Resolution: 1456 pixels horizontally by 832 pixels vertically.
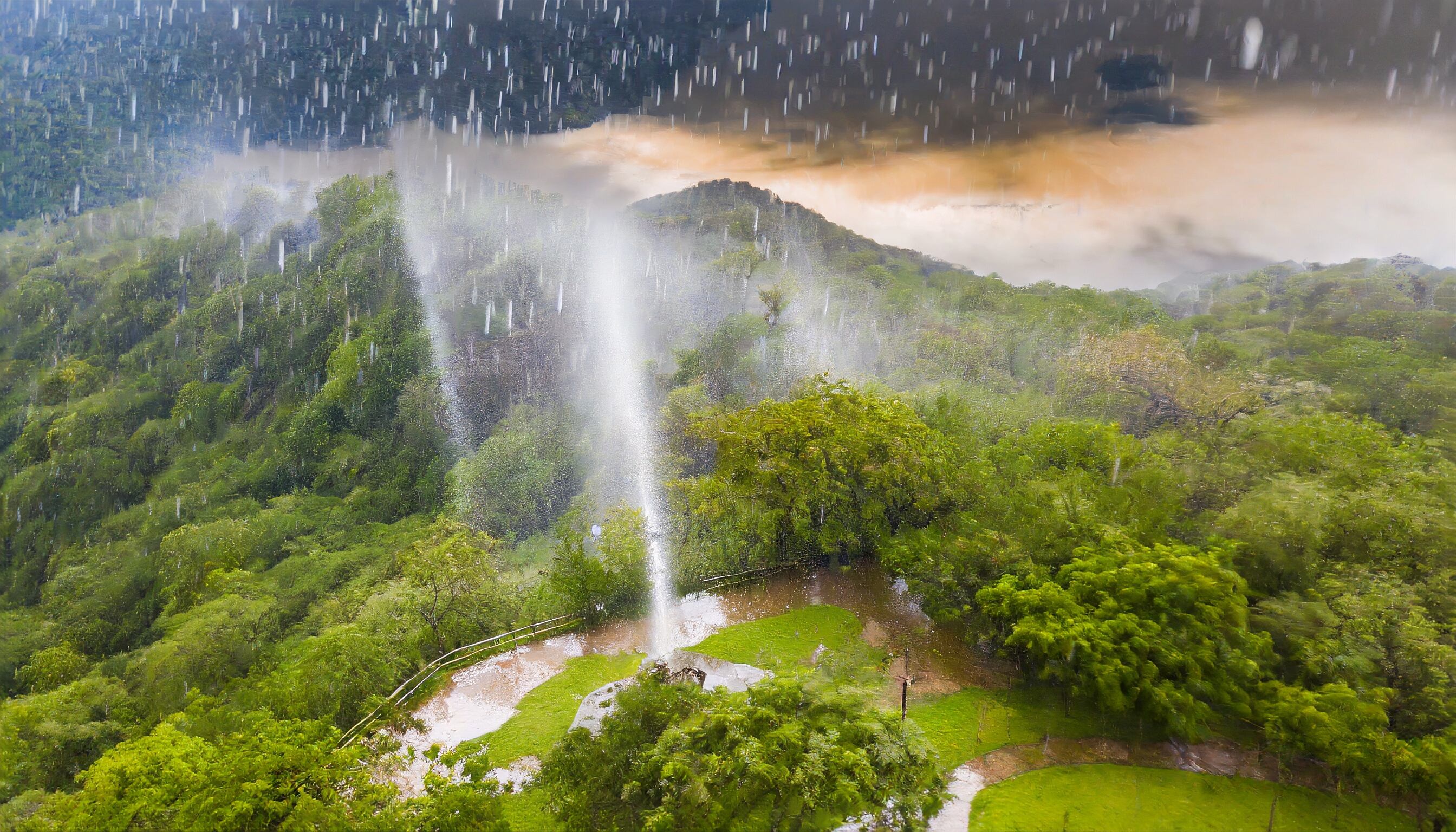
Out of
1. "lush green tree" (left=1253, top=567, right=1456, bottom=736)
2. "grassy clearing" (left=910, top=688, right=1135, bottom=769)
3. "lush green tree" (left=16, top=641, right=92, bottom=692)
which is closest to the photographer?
Answer: "lush green tree" (left=1253, top=567, right=1456, bottom=736)

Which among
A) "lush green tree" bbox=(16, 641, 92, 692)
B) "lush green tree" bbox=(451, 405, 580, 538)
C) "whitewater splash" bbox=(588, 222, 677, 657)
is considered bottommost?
"lush green tree" bbox=(16, 641, 92, 692)

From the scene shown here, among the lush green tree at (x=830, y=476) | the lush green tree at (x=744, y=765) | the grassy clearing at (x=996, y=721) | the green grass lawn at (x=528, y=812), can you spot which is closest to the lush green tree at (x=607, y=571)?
the lush green tree at (x=830, y=476)

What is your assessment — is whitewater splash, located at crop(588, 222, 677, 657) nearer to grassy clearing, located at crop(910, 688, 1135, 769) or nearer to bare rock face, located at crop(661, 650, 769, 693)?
bare rock face, located at crop(661, 650, 769, 693)

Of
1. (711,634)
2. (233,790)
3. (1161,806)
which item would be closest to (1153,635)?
(1161,806)

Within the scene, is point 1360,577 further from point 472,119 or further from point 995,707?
point 472,119

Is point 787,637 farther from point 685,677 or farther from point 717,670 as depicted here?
point 685,677

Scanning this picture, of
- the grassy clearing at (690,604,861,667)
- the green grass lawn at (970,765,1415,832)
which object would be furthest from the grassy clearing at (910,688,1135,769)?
the grassy clearing at (690,604,861,667)
